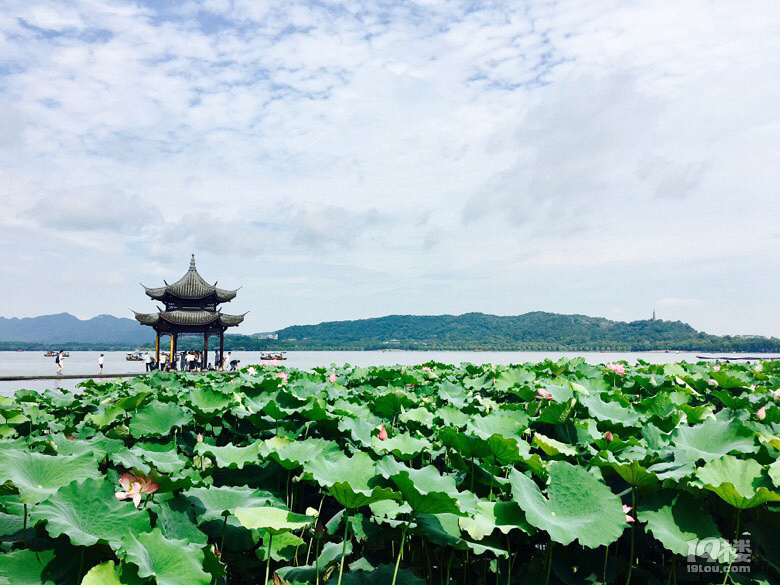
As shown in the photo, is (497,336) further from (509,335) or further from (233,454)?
(233,454)

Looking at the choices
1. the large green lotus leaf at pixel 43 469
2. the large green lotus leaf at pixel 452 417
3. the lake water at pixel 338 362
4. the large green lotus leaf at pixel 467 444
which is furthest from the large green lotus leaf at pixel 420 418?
the lake water at pixel 338 362

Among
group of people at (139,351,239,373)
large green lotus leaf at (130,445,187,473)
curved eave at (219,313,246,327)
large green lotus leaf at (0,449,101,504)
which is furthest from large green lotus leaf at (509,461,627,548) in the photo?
curved eave at (219,313,246,327)

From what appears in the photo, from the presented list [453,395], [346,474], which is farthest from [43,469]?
[453,395]

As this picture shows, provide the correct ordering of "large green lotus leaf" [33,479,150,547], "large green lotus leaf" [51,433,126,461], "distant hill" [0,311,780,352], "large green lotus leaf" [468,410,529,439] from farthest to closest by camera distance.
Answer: "distant hill" [0,311,780,352] → "large green lotus leaf" [468,410,529,439] → "large green lotus leaf" [51,433,126,461] → "large green lotus leaf" [33,479,150,547]

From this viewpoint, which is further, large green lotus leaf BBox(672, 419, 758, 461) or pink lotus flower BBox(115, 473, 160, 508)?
large green lotus leaf BBox(672, 419, 758, 461)

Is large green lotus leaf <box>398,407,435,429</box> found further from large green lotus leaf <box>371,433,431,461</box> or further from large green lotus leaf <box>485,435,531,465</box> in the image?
large green lotus leaf <box>485,435,531,465</box>

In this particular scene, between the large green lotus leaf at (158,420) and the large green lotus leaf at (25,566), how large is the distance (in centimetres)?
143

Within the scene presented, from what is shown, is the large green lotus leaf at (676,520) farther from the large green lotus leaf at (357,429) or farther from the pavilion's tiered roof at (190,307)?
the pavilion's tiered roof at (190,307)

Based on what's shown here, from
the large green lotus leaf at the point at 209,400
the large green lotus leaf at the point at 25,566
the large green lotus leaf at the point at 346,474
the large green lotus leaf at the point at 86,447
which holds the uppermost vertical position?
the large green lotus leaf at the point at 209,400

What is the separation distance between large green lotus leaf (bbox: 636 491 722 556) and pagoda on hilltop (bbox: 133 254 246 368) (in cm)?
3104

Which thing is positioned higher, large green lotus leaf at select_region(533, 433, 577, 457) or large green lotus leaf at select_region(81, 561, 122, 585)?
large green lotus leaf at select_region(533, 433, 577, 457)

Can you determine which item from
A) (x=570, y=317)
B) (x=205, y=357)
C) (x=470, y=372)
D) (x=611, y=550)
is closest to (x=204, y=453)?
(x=611, y=550)

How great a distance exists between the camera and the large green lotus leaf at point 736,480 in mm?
1705

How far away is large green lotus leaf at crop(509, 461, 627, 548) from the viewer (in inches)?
64.0
